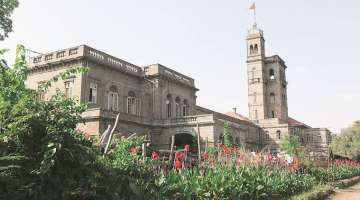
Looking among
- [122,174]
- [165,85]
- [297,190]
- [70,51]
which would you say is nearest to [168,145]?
[165,85]

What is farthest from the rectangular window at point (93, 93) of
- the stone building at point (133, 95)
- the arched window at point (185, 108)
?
the arched window at point (185, 108)

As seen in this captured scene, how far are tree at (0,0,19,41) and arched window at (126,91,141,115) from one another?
38.8ft

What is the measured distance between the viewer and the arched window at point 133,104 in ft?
103

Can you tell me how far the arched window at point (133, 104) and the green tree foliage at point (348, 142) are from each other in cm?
2619

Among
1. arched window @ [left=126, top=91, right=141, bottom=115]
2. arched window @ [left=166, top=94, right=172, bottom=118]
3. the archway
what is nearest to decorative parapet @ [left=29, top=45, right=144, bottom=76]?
arched window @ [left=126, top=91, right=141, bottom=115]

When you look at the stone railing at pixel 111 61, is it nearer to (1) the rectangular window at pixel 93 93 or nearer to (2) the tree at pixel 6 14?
(1) the rectangular window at pixel 93 93

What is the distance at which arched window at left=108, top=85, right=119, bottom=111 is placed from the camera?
2932 centimetres

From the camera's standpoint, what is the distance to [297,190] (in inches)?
565

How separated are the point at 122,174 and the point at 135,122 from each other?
75.5 ft

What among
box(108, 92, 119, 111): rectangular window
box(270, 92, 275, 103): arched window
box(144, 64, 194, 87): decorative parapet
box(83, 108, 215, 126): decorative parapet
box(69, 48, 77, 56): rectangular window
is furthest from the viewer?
box(270, 92, 275, 103): arched window

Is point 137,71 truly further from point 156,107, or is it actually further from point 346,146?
point 346,146

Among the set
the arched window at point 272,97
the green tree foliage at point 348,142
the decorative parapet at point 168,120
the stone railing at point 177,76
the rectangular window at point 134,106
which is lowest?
the green tree foliage at point 348,142

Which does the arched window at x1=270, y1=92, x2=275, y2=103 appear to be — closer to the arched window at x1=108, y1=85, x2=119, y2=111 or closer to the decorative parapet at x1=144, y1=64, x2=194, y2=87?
the decorative parapet at x1=144, y1=64, x2=194, y2=87

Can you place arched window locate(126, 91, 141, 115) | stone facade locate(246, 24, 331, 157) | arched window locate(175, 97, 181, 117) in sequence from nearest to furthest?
arched window locate(126, 91, 141, 115)
arched window locate(175, 97, 181, 117)
stone facade locate(246, 24, 331, 157)
